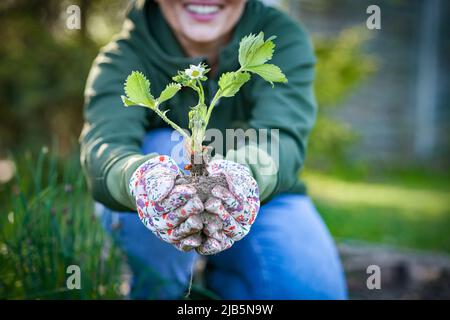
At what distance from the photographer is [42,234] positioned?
1629mm

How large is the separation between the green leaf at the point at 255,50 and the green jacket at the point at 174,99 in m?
0.25

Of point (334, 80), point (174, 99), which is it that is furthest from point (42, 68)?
point (174, 99)

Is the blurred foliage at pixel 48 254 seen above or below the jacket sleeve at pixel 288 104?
below

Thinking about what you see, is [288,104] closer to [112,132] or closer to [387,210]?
[112,132]

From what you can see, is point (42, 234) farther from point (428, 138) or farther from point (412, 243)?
point (428, 138)

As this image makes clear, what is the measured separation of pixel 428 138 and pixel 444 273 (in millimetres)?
4609

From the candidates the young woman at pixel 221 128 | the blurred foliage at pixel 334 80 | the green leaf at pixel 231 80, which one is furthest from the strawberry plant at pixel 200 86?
the blurred foliage at pixel 334 80

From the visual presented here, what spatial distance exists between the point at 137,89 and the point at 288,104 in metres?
0.60

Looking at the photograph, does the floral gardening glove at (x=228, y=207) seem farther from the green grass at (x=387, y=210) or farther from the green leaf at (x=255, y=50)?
the green grass at (x=387, y=210)

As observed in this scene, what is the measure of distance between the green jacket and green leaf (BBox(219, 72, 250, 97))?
20 cm

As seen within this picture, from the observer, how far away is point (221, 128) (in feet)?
5.75

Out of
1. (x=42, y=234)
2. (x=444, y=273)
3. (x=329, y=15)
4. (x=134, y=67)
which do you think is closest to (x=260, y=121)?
(x=134, y=67)

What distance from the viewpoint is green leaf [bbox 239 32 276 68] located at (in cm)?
101

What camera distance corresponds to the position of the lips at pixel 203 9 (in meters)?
1.56
